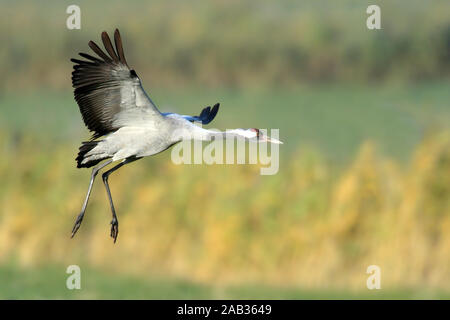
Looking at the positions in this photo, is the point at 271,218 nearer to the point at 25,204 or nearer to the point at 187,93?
the point at 25,204

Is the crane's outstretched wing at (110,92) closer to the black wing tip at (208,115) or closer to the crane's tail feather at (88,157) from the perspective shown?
the crane's tail feather at (88,157)

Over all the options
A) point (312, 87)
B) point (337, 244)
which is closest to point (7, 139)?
point (337, 244)

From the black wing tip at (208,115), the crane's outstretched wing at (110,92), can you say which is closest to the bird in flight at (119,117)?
the crane's outstretched wing at (110,92)

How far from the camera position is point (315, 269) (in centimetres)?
1525

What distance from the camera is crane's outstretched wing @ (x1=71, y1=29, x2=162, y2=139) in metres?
8.60

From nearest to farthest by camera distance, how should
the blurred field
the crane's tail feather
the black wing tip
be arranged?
the crane's tail feather → the black wing tip → the blurred field

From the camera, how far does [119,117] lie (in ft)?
29.7

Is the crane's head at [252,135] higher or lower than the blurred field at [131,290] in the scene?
higher

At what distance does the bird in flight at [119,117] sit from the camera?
8.65 meters

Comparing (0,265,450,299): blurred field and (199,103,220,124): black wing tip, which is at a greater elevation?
(199,103,220,124): black wing tip

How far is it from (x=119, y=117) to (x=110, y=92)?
0.98 ft

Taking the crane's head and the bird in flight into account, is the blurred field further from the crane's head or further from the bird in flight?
the bird in flight

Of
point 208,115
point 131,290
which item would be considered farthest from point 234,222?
point 208,115

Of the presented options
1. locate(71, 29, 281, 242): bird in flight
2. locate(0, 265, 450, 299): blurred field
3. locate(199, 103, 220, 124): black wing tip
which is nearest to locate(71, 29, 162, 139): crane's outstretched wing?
locate(71, 29, 281, 242): bird in flight
